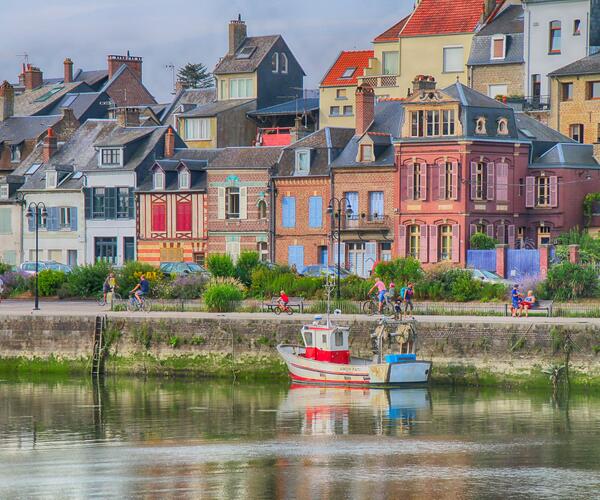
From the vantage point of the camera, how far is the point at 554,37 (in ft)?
272

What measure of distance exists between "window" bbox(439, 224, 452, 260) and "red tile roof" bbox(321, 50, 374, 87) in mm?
22137

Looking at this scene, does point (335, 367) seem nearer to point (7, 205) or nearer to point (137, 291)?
point (137, 291)

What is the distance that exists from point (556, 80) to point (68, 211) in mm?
26077

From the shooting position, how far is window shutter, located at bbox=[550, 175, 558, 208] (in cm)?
7275

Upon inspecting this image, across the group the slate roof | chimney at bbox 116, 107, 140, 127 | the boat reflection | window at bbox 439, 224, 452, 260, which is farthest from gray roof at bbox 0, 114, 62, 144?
the boat reflection

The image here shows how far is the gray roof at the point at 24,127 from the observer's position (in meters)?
94.1

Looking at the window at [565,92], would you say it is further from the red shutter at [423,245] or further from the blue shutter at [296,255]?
the blue shutter at [296,255]

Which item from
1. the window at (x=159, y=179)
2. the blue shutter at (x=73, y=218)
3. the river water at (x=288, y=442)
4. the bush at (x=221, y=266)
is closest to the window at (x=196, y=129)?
the blue shutter at (x=73, y=218)

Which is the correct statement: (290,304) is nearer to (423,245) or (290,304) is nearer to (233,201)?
(423,245)

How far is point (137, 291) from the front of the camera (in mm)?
55844

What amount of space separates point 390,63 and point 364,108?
1705cm

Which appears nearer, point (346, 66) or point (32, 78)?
point (346, 66)

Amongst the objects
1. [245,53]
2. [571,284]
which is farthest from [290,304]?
[245,53]

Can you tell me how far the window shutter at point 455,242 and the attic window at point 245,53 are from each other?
27936mm
